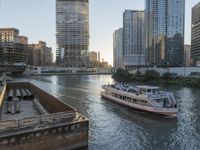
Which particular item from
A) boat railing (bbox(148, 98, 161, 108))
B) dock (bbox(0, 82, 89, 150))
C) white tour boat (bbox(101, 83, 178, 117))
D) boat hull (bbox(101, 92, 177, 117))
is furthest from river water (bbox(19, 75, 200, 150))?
dock (bbox(0, 82, 89, 150))

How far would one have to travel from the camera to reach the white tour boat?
1580 inches

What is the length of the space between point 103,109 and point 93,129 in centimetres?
1515

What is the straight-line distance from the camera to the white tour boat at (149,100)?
4012 centimetres

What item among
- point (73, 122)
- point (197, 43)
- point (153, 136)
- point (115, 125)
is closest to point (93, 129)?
point (115, 125)

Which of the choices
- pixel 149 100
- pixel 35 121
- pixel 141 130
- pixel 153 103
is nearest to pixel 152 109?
pixel 153 103

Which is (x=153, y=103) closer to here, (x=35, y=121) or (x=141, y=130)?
(x=141, y=130)

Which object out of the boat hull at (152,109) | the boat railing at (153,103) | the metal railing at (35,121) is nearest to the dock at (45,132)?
the metal railing at (35,121)

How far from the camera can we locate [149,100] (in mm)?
42562

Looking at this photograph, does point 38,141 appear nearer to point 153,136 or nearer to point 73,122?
point 73,122

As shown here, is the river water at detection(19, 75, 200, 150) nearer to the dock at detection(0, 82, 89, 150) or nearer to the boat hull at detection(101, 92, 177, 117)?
the boat hull at detection(101, 92, 177, 117)

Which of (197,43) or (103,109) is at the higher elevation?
(197,43)

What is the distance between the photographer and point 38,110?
3928 centimetres

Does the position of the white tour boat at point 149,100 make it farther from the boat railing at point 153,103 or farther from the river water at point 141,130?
the river water at point 141,130

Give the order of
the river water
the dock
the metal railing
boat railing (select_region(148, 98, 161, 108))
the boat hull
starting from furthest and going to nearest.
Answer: boat railing (select_region(148, 98, 161, 108))
the boat hull
the river water
the metal railing
the dock
